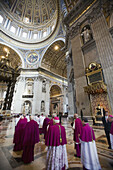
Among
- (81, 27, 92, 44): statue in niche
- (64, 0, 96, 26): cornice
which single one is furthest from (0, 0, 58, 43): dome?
(81, 27, 92, 44): statue in niche

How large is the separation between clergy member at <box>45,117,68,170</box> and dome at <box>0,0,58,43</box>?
22245mm

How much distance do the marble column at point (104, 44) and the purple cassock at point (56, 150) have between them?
15.6 ft

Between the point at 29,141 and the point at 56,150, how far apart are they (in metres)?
0.87

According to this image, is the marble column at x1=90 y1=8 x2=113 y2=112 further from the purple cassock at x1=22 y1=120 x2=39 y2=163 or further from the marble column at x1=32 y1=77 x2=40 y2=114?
the marble column at x1=32 y1=77 x2=40 y2=114

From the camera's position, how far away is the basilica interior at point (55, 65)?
4318mm

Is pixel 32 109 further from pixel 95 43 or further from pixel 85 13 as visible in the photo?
pixel 85 13

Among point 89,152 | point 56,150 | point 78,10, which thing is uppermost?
point 78,10

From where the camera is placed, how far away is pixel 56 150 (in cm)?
165

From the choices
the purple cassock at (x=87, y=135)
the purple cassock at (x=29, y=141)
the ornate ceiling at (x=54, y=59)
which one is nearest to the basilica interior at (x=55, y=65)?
the ornate ceiling at (x=54, y=59)

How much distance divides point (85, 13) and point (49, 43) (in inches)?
467

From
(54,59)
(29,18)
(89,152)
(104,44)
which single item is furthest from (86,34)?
(29,18)

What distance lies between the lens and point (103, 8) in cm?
698

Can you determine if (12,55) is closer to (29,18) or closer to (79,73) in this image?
(29,18)

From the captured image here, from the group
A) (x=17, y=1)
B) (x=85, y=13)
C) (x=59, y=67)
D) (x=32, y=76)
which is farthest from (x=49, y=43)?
(x=17, y=1)
